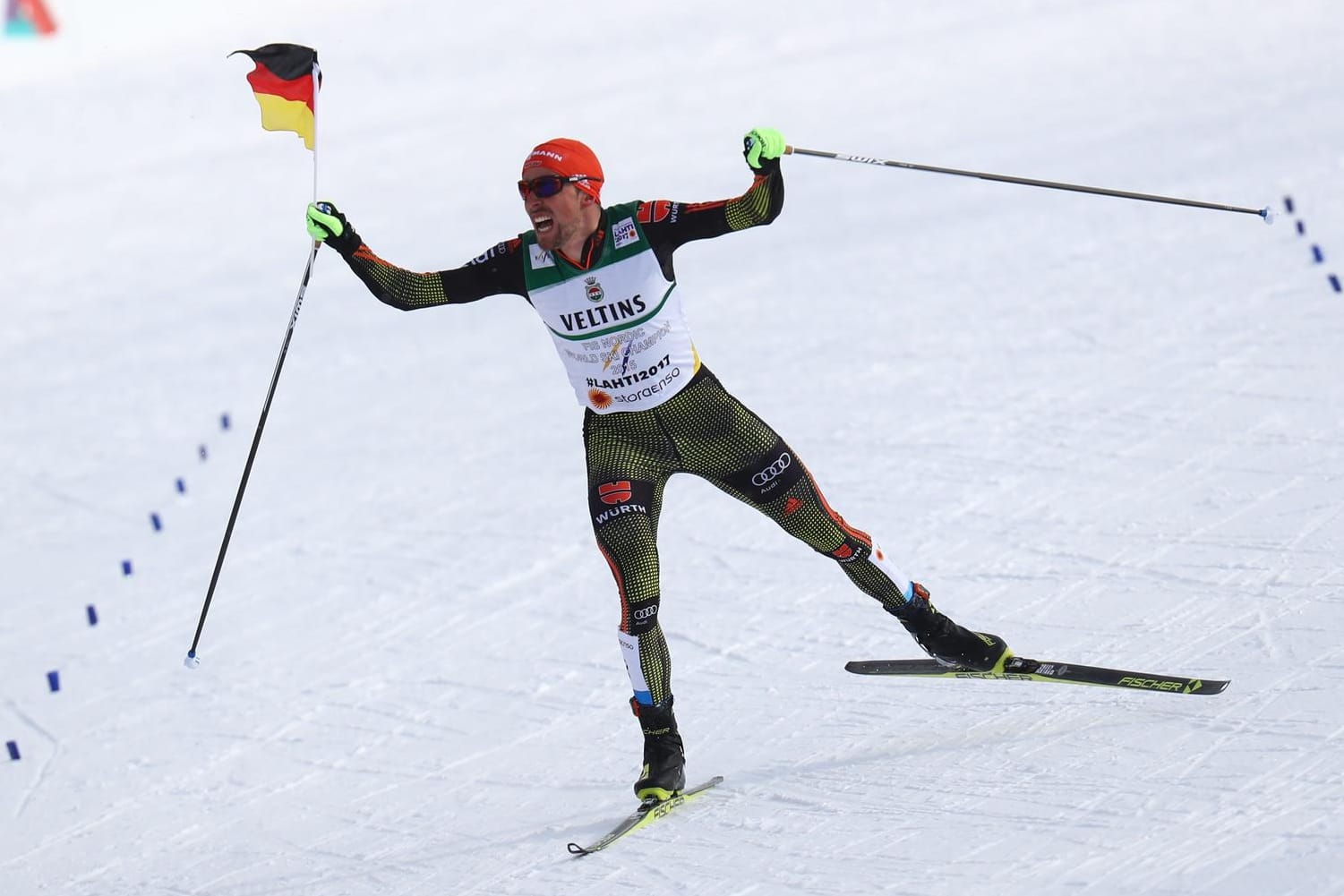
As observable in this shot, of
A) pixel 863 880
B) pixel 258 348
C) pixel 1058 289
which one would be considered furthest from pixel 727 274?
pixel 863 880

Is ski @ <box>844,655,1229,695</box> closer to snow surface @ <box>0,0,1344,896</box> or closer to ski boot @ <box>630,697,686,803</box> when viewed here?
snow surface @ <box>0,0,1344,896</box>

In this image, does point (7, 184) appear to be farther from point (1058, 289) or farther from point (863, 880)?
point (863, 880)

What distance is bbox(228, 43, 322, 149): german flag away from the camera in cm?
482

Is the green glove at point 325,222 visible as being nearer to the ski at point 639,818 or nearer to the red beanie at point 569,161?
the red beanie at point 569,161

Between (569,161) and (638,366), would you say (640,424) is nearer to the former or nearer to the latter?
(638,366)

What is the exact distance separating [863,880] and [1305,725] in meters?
1.31

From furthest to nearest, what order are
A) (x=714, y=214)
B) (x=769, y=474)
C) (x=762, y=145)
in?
(x=769, y=474)
(x=714, y=214)
(x=762, y=145)

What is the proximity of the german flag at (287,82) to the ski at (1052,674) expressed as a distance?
248 cm

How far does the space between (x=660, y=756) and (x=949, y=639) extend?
0.95 m

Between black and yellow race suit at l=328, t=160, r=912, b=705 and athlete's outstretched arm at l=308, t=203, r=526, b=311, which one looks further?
athlete's outstretched arm at l=308, t=203, r=526, b=311

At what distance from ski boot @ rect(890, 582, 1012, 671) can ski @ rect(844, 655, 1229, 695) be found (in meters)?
0.04

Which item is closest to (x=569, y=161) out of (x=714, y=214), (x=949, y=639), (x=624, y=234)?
(x=624, y=234)

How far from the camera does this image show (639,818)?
14.7 feet

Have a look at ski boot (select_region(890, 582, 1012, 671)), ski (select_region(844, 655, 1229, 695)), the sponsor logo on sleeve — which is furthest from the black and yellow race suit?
ski (select_region(844, 655, 1229, 695))
